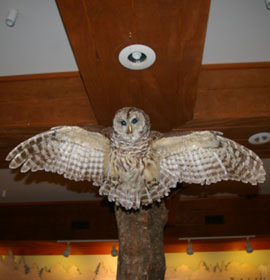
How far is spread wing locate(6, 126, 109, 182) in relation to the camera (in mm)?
1935

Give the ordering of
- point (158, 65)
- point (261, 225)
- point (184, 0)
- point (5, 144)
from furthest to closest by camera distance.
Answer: point (261, 225)
point (5, 144)
point (158, 65)
point (184, 0)

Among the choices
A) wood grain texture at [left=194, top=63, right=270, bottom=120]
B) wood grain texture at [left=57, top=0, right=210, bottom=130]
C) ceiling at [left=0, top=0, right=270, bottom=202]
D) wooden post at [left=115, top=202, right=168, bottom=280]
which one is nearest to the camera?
wood grain texture at [left=57, top=0, right=210, bottom=130]

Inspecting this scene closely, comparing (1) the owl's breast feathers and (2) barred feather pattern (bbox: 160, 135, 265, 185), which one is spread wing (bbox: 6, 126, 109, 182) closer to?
(1) the owl's breast feathers

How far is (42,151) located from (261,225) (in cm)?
315

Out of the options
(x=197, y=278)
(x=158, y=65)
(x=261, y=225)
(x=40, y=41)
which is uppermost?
(x=40, y=41)

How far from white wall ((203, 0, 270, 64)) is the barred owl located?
0.63 metres

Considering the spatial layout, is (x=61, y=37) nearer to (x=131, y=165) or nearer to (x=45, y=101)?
(x=45, y=101)

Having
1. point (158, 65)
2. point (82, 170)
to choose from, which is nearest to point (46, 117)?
point (82, 170)

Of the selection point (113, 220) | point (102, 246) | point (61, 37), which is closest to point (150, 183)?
point (61, 37)

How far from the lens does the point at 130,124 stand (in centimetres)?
192

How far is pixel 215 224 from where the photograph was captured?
155 inches

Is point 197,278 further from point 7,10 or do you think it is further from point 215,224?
point 7,10

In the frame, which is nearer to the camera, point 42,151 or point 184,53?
point 184,53

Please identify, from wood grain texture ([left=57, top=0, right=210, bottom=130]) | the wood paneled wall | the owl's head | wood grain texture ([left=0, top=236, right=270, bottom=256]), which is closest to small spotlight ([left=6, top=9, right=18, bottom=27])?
wood grain texture ([left=57, top=0, right=210, bottom=130])
